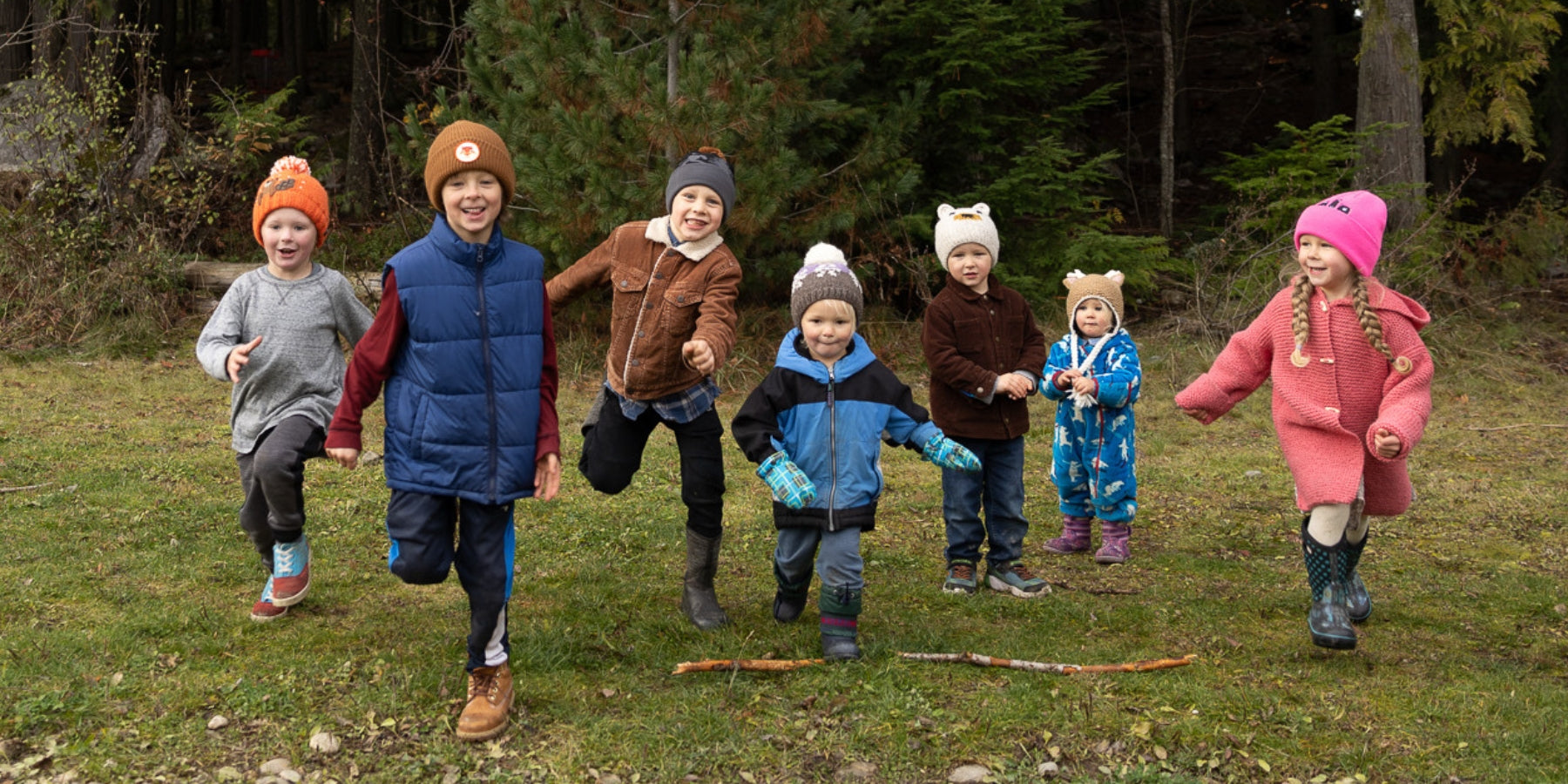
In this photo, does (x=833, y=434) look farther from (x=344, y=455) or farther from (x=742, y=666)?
(x=344, y=455)

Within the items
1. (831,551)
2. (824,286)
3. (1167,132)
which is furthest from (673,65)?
(1167,132)

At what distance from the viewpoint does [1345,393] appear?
195 inches

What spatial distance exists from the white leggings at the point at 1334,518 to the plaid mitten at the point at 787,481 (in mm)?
2029

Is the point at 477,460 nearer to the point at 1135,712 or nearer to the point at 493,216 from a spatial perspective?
the point at 493,216

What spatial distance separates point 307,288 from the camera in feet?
17.0

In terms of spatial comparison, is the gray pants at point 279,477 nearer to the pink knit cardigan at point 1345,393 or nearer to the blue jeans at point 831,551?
the blue jeans at point 831,551

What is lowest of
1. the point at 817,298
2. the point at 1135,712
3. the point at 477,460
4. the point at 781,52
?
the point at 1135,712

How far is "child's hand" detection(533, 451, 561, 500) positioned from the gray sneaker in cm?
248

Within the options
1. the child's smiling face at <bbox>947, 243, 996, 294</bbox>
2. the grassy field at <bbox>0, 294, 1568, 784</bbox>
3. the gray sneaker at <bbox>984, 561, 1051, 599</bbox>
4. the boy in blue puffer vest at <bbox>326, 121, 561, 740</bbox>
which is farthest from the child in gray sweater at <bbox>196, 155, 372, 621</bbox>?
the gray sneaker at <bbox>984, 561, 1051, 599</bbox>

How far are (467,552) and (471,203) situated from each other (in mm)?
1169

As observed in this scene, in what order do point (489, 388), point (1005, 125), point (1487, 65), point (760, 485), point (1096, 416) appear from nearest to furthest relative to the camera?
point (489, 388) → point (1096, 416) → point (760, 485) → point (1005, 125) → point (1487, 65)

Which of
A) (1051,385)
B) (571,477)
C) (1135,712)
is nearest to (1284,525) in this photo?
(1051,385)

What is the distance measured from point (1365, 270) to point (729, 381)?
693 cm

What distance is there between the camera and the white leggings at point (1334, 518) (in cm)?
500
